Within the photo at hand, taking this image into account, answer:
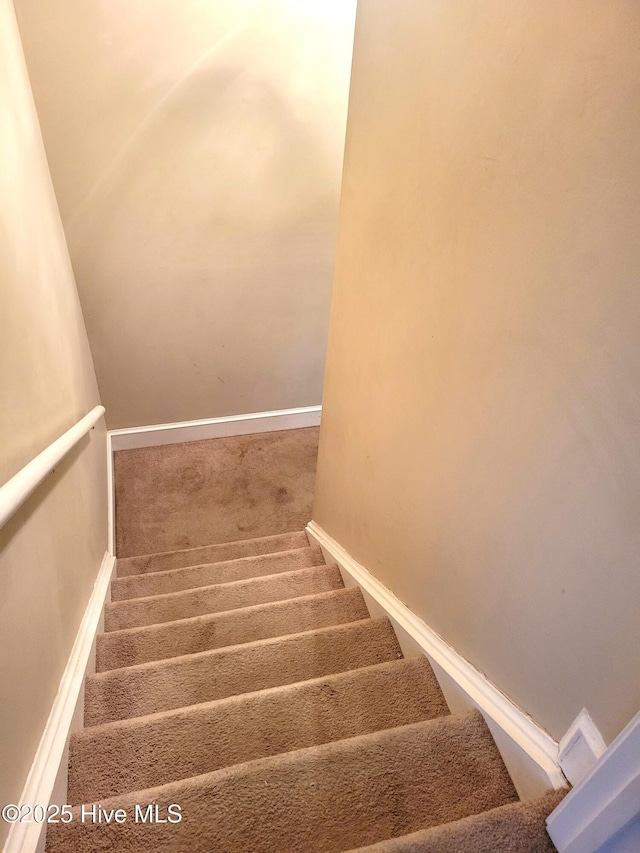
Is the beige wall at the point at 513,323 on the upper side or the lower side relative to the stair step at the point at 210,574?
upper

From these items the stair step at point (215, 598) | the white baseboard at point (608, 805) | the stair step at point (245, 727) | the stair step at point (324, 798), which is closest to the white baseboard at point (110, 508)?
the stair step at point (215, 598)

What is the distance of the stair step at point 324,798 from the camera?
91 cm

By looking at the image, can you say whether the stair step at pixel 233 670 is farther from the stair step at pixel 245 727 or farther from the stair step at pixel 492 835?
the stair step at pixel 492 835

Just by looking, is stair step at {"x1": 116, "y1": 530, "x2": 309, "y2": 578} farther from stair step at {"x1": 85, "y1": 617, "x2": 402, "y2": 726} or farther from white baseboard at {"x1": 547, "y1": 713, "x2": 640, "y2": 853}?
white baseboard at {"x1": 547, "y1": 713, "x2": 640, "y2": 853}

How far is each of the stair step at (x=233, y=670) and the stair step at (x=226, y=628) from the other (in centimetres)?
19

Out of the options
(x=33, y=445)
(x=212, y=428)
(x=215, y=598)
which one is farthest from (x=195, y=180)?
(x=215, y=598)

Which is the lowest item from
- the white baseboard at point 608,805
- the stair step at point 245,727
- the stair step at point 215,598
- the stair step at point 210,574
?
the stair step at point 210,574

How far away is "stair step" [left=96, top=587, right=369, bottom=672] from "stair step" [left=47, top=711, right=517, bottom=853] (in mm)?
684

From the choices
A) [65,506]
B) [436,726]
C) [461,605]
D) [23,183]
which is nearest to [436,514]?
[461,605]

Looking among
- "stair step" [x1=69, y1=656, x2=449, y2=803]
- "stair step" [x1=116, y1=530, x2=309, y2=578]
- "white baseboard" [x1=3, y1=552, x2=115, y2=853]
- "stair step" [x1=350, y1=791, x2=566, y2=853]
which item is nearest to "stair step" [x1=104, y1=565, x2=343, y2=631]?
"white baseboard" [x1=3, y1=552, x2=115, y2=853]

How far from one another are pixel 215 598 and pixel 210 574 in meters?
0.34

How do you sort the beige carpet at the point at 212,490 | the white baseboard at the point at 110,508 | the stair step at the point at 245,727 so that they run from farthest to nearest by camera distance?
the beige carpet at the point at 212,490 < the white baseboard at the point at 110,508 < the stair step at the point at 245,727

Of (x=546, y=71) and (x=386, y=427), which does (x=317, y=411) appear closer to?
(x=386, y=427)

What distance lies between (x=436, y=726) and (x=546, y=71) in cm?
123
